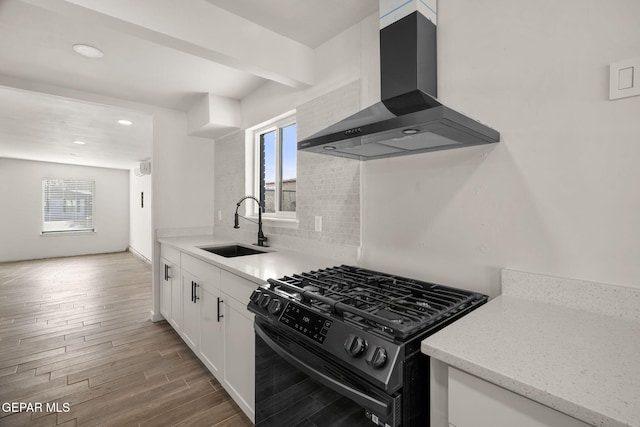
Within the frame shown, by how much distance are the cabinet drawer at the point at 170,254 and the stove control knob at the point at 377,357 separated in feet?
7.98

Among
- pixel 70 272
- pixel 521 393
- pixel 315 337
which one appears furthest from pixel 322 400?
pixel 70 272

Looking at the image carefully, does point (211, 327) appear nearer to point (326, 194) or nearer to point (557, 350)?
point (326, 194)

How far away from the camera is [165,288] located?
3.20 metres

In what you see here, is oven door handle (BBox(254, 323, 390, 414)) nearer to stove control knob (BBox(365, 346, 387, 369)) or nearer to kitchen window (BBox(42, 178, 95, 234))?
stove control knob (BBox(365, 346, 387, 369))

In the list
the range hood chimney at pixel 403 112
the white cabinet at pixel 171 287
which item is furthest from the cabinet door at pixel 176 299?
the range hood chimney at pixel 403 112

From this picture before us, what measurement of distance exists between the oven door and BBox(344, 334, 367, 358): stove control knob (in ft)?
0.22

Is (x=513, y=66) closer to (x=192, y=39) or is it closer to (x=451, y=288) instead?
(x=451, y=288)

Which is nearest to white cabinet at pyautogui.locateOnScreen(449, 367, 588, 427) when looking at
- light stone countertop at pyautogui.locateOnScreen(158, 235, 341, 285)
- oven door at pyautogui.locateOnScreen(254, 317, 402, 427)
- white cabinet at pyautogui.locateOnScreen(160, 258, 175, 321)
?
oven door at pyautogui.locateOnScreen(254, 317, 402, 427)

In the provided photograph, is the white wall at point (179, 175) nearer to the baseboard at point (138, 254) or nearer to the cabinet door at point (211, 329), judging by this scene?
the cabinet door at point (211, 329)

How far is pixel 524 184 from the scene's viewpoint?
3.95 feet

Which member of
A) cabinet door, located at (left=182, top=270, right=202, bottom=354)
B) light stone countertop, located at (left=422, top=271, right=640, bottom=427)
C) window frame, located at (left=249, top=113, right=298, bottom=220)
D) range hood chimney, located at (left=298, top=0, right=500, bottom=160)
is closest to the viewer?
light stone countertop, located at (left=422, top=271, right=640, bottom=427)

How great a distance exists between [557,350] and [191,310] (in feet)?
8.11

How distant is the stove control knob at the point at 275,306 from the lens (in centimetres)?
124

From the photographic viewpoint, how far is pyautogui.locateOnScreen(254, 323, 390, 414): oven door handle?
83 centimetres
